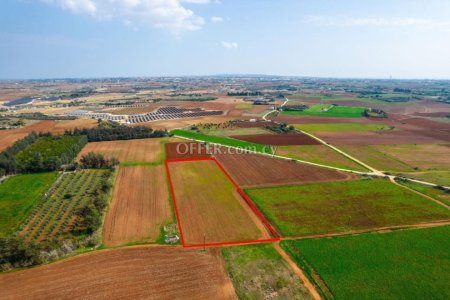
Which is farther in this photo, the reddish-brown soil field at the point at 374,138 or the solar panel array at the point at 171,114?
the solar panel array at the point at 171,114

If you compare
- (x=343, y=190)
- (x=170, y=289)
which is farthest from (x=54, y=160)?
(x=343, y=190)

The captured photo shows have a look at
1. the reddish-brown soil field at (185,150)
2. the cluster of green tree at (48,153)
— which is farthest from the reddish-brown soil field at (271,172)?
the cluster of green tree at (48,153)

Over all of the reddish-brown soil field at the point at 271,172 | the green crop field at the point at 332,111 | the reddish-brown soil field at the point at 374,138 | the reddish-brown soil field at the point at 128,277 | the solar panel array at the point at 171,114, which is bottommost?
the reddish-brown soil field at the point at 128,277

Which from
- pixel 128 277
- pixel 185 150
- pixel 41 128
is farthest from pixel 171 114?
pixel 128 277

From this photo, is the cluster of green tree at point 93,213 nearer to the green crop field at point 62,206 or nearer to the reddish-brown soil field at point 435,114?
the green crop field at point 62,206

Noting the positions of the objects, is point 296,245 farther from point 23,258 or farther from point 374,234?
point 23,258

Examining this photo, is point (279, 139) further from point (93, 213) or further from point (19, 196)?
point (19, 196)
